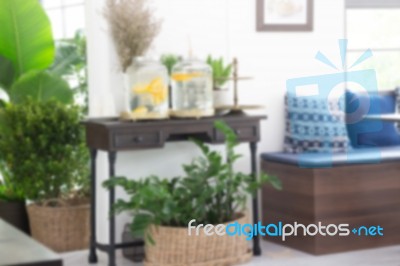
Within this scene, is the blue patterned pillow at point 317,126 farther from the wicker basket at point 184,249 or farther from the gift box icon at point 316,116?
the wicker basket at point 184,249

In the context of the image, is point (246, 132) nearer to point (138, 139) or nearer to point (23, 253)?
point (138, 139)

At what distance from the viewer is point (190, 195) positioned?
4.41 m

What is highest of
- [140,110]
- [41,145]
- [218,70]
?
[218,70]

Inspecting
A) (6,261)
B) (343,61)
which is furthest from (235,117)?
(6,261)

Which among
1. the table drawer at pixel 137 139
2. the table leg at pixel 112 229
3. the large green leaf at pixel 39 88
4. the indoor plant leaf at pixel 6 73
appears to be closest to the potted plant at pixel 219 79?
the table drawer at pixel 137 139

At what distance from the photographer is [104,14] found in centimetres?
467

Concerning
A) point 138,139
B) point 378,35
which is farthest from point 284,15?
point 138,139

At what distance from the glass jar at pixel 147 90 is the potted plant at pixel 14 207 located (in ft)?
4.02

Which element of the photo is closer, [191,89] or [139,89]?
[139,89]

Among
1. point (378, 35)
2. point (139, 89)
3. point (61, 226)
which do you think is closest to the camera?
point (139, 89)

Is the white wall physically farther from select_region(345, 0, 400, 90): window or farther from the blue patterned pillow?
select_region(345, 0, 400, 90): window

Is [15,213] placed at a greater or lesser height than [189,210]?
lesser

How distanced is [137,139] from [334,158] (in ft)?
4.35

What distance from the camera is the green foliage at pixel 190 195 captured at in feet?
13.9
